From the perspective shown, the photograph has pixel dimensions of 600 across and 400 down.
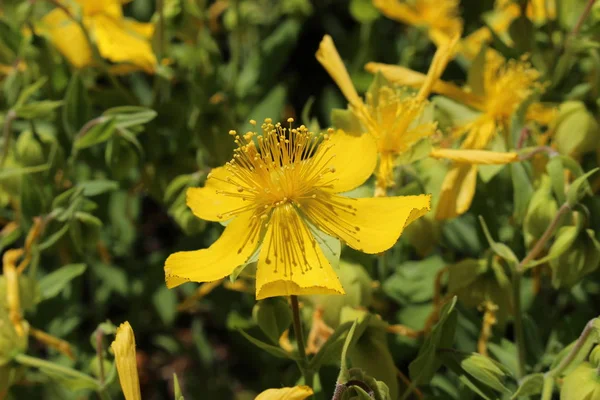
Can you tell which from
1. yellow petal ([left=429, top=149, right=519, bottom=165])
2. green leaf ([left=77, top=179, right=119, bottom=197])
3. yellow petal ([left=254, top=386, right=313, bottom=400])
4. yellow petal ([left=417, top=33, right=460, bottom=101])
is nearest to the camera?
yellow petal ([left=254, top=386, right=313, bottom=400])

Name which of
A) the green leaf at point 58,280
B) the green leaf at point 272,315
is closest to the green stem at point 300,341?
the green leaf at point 272,315

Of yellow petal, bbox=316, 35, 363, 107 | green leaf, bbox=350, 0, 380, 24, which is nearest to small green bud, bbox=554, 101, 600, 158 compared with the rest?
yellow petal, bbox=316, 35, 363, 107

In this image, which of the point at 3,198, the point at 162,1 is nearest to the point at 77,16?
the point at 162,1

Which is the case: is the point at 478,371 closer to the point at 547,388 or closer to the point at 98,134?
the point at 547,388

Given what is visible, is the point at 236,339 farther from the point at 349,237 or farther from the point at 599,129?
Result: the point at 599,129

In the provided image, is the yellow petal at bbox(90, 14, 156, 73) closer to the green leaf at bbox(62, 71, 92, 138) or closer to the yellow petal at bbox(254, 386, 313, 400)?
the green leaf at bbox(62, 71, 92, 138)
